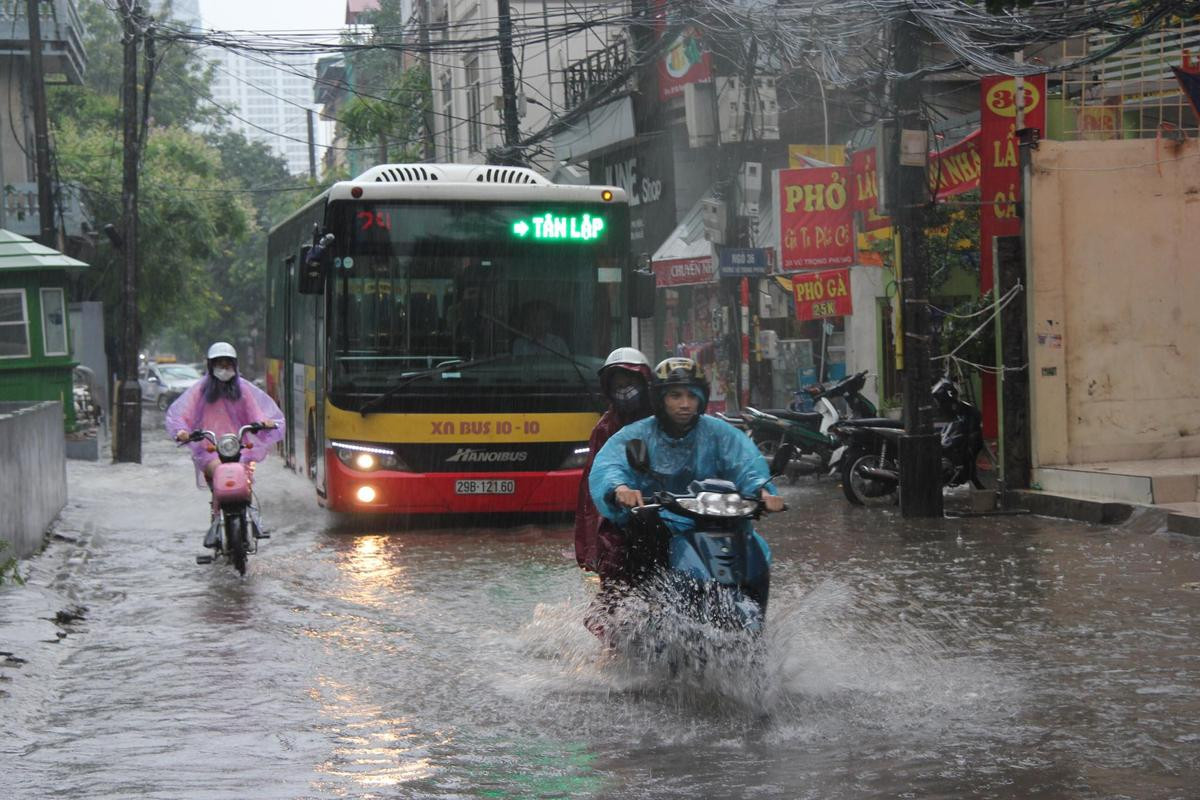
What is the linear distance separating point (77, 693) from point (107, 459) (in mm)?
19438

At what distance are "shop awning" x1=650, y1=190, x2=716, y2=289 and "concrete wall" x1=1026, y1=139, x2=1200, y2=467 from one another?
1243cm

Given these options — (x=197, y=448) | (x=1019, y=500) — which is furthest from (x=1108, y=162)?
(x=197, y=448)

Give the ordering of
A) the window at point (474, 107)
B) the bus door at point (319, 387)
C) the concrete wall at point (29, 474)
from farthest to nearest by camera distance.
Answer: the window at point (474, 107) < the bus door at point (319, 387) < the concrete wall at point (29, 474)

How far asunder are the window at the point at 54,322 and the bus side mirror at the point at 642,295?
13676mm

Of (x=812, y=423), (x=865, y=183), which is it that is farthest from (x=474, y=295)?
(x=865, y=183)

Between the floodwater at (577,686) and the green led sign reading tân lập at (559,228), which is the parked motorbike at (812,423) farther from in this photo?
the floodwater at (577,686)

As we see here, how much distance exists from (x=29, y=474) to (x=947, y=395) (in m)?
8.63

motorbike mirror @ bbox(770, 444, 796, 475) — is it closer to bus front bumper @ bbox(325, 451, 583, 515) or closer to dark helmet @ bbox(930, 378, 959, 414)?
dark helmet @ bbox(930, 378, 959, 414)

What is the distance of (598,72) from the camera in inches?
1302

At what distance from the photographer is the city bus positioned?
1379 cm

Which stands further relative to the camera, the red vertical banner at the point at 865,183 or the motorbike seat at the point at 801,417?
the red vertical banner at the point at 865,183

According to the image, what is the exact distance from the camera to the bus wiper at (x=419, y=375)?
13.7 meters

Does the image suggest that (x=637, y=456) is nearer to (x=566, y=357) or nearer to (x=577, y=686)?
(x=577, y=686)

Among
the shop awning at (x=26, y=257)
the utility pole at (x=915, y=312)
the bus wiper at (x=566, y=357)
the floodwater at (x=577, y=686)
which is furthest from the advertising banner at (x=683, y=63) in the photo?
the floodwater at (x=577, y=686)
